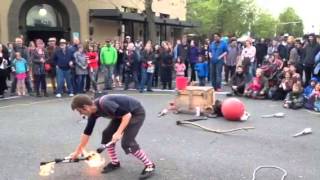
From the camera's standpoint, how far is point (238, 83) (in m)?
15.7

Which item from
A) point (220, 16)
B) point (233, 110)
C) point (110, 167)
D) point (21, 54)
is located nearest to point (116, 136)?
point (110, 167)

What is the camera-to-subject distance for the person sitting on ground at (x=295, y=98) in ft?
42.9

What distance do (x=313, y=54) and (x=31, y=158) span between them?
10.0 metres

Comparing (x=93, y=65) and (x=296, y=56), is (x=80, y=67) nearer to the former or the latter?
(x=93, y=65)

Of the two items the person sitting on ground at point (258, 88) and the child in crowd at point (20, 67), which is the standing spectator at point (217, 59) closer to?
the person sitting on ground at point (258, 88)

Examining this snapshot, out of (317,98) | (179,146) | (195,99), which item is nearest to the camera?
(179,146)

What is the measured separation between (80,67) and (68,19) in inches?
394

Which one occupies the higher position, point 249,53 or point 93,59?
point 249,53

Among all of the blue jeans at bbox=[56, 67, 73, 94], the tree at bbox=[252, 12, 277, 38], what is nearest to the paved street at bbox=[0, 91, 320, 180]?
the blue jeans at bbox=[56, 67, 73, 94]

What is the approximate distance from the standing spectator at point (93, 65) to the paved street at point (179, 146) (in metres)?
3.92

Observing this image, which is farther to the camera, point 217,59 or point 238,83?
point 217,59

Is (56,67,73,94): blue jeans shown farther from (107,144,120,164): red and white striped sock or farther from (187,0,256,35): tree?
(187,0,256,35): tree

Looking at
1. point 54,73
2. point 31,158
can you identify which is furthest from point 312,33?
point 31,158

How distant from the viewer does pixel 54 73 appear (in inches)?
637
